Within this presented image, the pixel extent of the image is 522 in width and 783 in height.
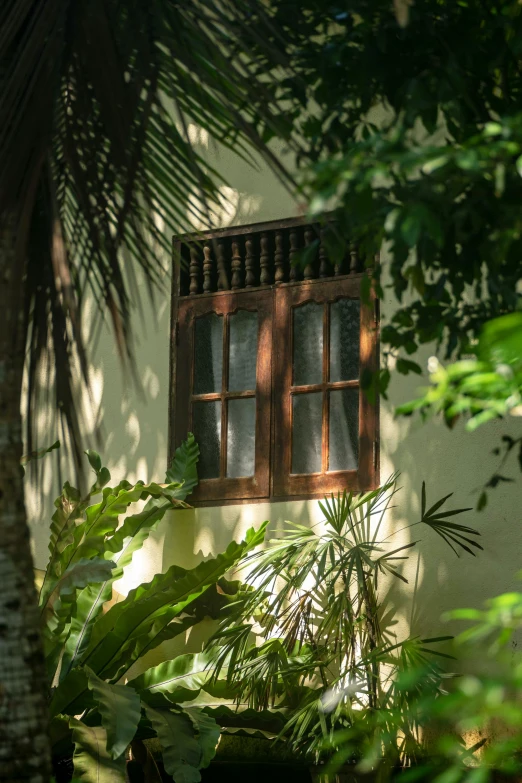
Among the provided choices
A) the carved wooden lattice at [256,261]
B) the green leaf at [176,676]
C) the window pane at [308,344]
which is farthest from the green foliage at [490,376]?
the carved wooden lattice at [256,261]

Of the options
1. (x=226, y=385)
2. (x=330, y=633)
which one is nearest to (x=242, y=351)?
(x=226, y=385)

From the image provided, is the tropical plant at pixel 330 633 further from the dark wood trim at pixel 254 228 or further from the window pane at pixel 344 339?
the dark wood trim at pixel 254 228

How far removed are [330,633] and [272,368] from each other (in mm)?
1653

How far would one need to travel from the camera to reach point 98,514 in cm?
594

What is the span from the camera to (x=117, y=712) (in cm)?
470

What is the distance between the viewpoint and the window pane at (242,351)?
6461mm

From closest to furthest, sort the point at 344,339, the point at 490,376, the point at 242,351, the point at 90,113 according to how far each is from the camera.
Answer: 1. the point at 490,376
2. the point at 90,113
3. the point at 344,339
4. the point at 242,351

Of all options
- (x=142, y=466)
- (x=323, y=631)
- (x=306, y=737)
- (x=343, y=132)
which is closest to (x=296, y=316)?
(x=142, y=466)

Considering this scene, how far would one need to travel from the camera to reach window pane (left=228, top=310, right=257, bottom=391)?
646 centimetres

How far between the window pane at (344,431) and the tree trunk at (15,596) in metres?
3.32

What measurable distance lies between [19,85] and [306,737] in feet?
11.4

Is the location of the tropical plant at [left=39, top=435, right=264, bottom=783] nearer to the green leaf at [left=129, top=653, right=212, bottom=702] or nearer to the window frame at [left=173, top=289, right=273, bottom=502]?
the green leaf at [left=129, top=653, right=212, bottom=702]

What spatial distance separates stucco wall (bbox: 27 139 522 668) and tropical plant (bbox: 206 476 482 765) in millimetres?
94

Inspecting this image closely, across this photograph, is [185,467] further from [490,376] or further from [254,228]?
[490,376]
